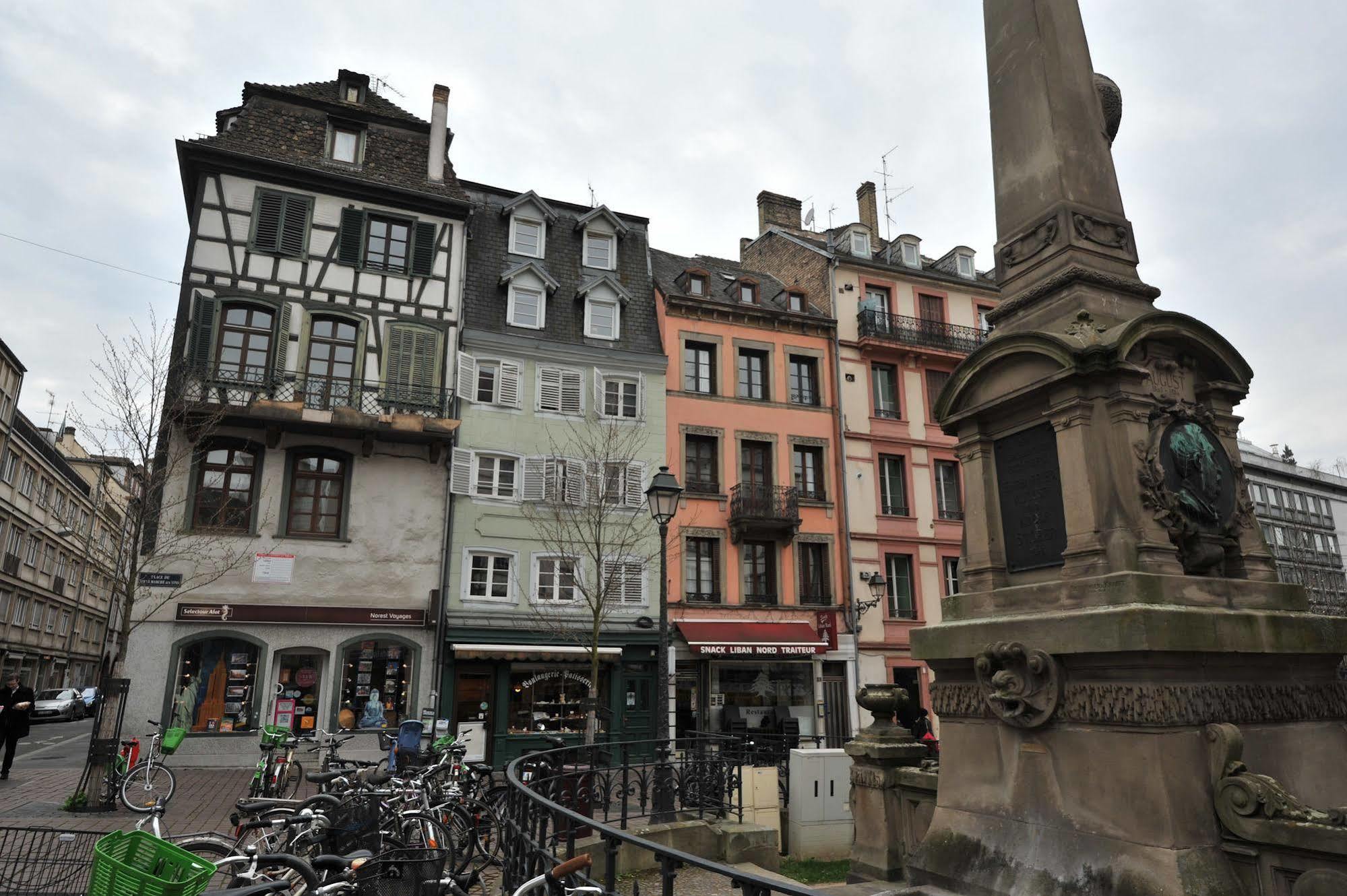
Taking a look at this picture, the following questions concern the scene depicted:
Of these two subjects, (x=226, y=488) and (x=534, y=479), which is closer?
(x=226, y=488)

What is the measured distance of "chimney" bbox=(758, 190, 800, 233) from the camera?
1359 inches

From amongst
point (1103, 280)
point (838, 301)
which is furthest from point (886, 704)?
point (838, 301)

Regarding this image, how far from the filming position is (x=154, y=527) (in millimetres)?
18594

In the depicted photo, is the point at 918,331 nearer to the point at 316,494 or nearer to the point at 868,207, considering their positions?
the point at 868,207

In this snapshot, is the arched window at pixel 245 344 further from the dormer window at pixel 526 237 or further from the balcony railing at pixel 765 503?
the balcony railing at pixel 765 503

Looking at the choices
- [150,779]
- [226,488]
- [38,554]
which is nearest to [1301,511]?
[226,488]

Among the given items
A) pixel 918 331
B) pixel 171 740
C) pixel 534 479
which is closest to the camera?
pixel 171 740

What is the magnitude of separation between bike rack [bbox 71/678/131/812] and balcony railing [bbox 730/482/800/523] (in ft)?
51.6

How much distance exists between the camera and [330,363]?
21156mm

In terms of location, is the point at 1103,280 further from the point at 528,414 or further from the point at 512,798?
the point at 528,414

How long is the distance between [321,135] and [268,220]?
10.6 ft

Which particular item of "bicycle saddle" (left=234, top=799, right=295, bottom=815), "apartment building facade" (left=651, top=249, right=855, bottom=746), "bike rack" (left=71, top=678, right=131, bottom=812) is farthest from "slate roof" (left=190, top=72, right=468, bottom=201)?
"bicycle saddle" (left=234, top=799, right=295, bottom=815)

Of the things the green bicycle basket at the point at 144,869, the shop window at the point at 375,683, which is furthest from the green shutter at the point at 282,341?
the green bicycle basket at the point at 144,869

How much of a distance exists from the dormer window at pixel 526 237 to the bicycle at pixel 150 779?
1655 cm
